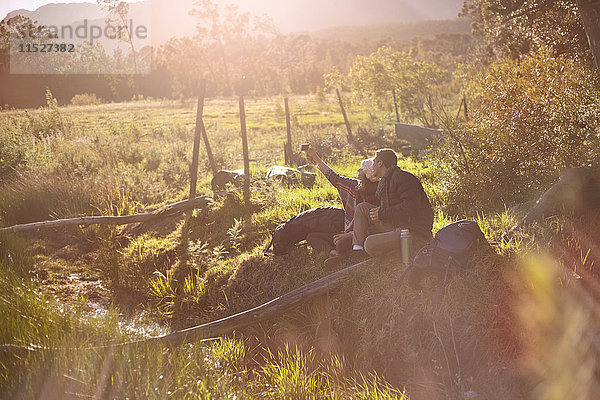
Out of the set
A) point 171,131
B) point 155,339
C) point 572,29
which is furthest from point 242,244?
point 171,131

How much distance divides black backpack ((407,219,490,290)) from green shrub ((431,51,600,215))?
2.14 metres

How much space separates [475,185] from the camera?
7.20 meters

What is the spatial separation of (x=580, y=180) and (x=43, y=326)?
6260 mm

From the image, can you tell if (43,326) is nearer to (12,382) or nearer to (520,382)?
(12,382)

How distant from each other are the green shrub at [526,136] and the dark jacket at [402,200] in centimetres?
203

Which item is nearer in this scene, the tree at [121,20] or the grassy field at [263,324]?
the grassy field at [263,324]

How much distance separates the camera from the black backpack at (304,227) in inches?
251

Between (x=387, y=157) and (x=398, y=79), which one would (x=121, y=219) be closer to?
(x=387, y=157)

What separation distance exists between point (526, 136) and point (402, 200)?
306 cm

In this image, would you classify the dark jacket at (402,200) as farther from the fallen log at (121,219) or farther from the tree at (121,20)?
the tree at (121,20)

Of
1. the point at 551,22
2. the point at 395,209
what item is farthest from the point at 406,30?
the point at 395,209

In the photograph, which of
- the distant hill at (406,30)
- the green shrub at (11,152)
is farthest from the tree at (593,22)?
the distant hill at (406,30)

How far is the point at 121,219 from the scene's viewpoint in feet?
28.1

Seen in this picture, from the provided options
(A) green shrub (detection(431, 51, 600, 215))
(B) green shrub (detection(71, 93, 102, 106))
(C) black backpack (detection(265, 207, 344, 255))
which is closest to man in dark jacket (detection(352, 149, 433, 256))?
(C) black backpack (detection(265, 207, 344, 255))
